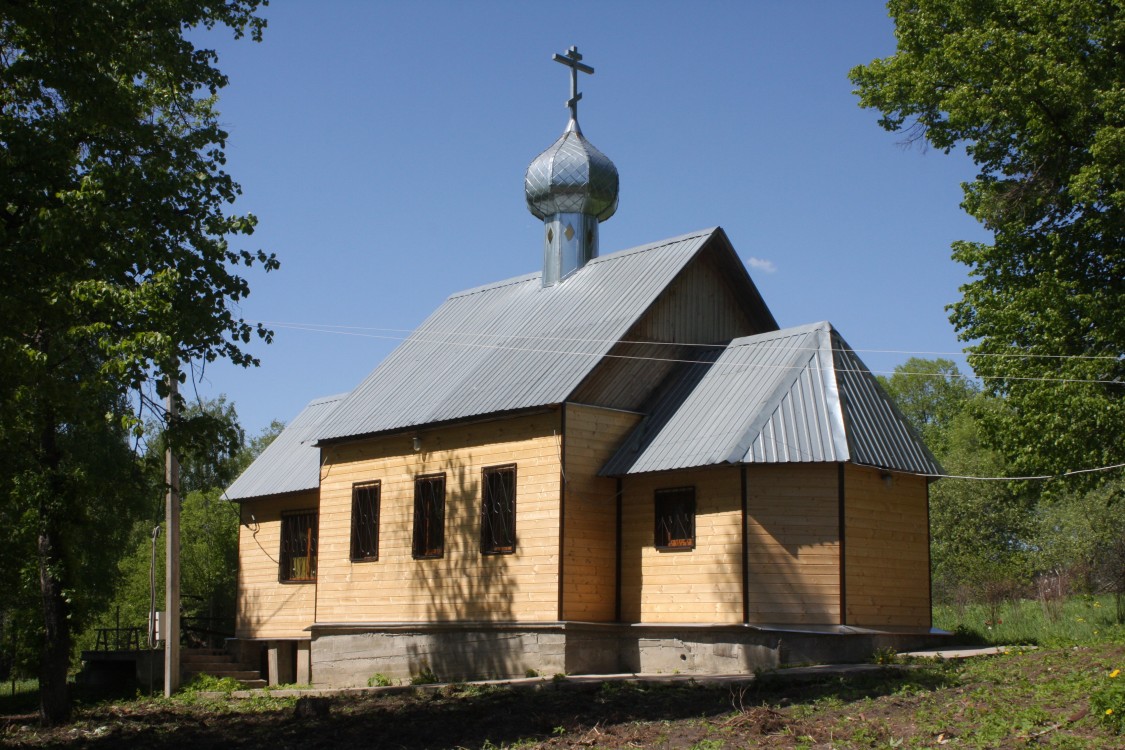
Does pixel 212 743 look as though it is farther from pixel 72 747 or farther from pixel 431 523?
pixel 431 523

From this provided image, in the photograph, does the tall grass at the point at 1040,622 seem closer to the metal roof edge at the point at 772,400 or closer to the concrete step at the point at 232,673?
the metal roof edge at the point at 772,400

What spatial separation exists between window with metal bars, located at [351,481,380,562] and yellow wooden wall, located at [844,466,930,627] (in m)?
8.69

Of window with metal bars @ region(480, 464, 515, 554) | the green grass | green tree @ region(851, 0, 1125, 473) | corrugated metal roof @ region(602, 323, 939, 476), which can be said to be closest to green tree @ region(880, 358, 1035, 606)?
green tree @ region(851, 0, 1125, 473)

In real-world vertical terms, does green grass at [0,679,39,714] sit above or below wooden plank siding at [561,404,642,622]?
below

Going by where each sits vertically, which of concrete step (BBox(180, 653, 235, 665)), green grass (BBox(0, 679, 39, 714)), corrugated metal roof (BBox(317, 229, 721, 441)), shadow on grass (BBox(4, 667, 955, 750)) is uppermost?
corrugated metal roof (BBox(317, 229, 721, 441))

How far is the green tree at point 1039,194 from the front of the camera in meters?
19.9

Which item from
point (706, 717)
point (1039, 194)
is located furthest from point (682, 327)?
point (706, 717)

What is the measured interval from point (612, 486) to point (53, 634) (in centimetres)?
893

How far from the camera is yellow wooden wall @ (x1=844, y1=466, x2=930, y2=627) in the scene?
17750 millimetres

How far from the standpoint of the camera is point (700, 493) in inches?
722

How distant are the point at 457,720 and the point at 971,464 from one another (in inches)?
1303

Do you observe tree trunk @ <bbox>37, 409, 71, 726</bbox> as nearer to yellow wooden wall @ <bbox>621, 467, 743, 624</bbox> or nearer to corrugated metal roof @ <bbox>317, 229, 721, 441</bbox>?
corrugated metal roof @ <bbox>317, 229, 721, 441</bbox>

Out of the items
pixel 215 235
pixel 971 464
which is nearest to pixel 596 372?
pixel 215 235

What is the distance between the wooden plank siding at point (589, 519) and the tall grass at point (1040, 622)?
5.58 meters
